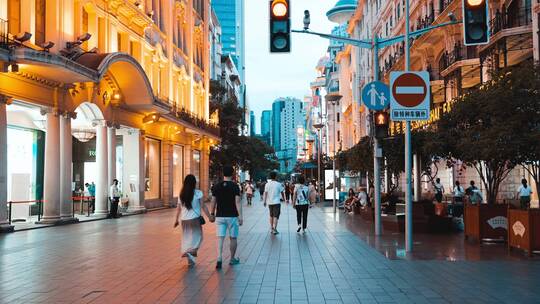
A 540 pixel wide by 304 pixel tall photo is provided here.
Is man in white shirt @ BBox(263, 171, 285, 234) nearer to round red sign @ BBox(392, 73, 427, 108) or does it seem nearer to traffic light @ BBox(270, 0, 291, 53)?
round red sign @ BBox(392, 73, 427, 108)

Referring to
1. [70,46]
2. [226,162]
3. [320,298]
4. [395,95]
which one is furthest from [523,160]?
[226,162]

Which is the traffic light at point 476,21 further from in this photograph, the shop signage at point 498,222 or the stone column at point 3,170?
the stone column at point 3,170

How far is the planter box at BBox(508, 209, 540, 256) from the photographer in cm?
1159

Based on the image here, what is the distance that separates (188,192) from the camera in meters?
11.2

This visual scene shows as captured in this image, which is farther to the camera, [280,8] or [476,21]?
[280,8]

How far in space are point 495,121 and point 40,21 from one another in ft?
54.8

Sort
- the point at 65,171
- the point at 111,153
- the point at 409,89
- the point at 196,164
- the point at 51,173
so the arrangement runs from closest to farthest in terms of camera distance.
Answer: the point at 409,89 → the point at 51,173 → the point at 65,171 → the point at 111,153 → the point at 196,164

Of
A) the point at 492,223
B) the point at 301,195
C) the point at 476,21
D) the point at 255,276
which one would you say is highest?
the point at 476,21

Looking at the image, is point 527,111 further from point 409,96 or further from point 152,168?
point 152,168

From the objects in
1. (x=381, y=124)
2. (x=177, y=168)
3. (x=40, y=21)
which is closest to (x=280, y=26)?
(x=381, y=124)

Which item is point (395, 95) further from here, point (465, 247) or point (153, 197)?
point (153, 197)

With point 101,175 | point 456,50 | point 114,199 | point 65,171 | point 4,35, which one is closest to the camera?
point 4,35

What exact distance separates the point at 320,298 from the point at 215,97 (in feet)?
184

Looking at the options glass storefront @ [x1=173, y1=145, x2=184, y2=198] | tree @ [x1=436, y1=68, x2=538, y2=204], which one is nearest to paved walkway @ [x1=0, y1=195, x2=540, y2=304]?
tree @ [x1=436, y1=68, x2=538, y2=204]
